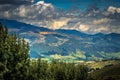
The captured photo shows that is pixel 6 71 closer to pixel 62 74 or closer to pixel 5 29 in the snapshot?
pixel 5 29

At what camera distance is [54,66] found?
137500mm

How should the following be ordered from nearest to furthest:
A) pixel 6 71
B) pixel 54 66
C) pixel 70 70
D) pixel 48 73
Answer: pixel 6 71
pixel 48 73
pixel 54 66
pixel 70 70

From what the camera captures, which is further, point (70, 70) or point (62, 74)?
point (70, 70)

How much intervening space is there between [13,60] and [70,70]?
294 feet

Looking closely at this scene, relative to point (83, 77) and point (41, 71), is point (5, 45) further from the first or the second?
point (83, 77)

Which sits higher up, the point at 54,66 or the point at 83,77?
the point at 54,66

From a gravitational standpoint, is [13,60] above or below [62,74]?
above

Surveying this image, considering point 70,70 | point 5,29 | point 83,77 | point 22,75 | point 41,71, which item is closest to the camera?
point 22,75

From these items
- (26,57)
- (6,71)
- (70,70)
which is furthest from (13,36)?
(70,70)

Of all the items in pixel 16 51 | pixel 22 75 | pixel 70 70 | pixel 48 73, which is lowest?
pixel 70 70

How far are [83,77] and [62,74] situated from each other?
33.8m

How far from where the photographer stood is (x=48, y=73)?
10212cm

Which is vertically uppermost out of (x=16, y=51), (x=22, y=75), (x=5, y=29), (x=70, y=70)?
(x=5, y=29)

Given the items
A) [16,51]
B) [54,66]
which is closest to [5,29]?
[16,51]
